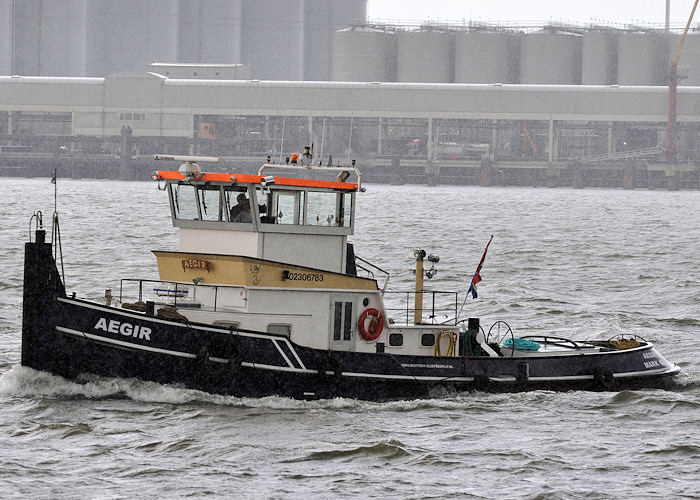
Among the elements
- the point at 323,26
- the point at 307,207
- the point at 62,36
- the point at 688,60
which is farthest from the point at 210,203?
the point at 323,26

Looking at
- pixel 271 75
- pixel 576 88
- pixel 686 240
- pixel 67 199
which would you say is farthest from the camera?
pixel 271 75

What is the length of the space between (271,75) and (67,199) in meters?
58.2

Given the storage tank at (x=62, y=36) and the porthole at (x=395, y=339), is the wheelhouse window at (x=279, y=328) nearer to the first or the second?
the porthole at (x=395, y=339)

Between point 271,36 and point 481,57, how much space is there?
26586 millimetres

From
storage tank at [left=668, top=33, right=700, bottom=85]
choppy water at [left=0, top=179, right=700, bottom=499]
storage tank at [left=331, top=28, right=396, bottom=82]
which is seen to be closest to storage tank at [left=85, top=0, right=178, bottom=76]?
storage tank at [left=331, top=28, right=396, bottom=82]

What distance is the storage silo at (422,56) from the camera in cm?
13262

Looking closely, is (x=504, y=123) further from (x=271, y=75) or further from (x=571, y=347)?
(x=571, y=347)

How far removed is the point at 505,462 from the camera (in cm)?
1609

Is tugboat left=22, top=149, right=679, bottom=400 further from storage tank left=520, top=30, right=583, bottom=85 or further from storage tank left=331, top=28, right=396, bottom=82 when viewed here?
storage tank left=331, top=28, right=396, bottom=82

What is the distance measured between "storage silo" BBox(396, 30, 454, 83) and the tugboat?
376ft

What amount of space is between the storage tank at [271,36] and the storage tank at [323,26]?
10.5 feet

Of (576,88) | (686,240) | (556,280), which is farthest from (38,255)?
(576,88)

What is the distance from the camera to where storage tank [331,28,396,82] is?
132625 mm

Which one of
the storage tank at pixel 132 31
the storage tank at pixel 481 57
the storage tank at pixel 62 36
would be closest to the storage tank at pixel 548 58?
the storage tank at pixel 481 57
